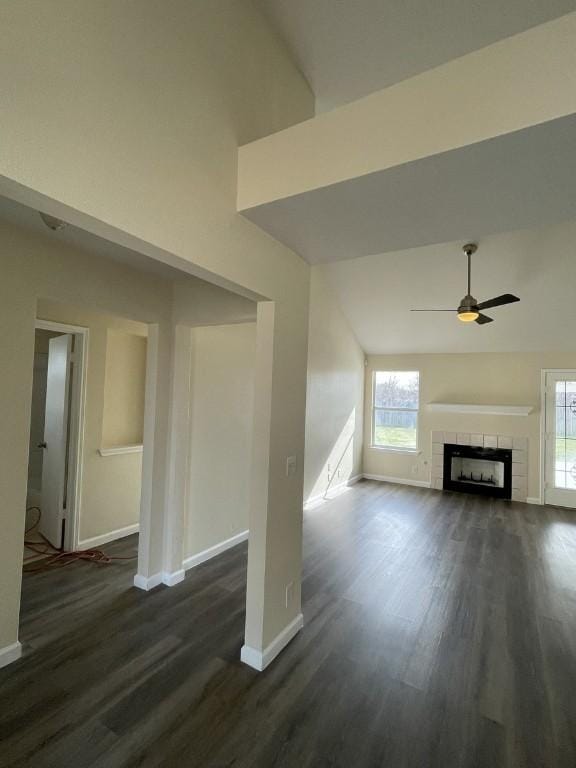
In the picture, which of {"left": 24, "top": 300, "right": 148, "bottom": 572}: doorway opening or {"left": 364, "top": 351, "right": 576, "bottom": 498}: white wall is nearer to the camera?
{"left": 24, "top": 300, "right": 148, "bottom": 572}: doorway opening

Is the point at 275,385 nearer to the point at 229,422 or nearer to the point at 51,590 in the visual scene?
the point at 229,422

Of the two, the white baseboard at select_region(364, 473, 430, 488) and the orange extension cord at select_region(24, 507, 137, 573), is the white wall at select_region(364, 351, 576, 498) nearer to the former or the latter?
the white baseboard at select_region(364, 473, 430, 488)

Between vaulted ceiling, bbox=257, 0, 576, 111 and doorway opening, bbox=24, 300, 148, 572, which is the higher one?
vaulted ceiling, bbox=257, 0, 576, 111

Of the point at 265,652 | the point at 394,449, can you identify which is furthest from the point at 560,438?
the point at 265,652

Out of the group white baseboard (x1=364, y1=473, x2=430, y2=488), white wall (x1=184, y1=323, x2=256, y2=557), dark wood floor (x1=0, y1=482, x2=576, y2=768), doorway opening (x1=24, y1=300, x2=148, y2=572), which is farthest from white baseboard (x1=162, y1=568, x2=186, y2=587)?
white baseboard (x1=364, y1=473, x2=430, y2=488)

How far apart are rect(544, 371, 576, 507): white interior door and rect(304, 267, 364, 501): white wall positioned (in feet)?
10.2

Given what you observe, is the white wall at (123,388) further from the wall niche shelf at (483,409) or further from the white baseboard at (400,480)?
the wall niche shelf at (483,409)

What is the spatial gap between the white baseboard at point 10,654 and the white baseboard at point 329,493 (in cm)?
367

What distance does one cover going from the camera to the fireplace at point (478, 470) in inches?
245

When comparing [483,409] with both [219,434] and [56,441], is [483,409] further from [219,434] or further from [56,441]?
[56,441]

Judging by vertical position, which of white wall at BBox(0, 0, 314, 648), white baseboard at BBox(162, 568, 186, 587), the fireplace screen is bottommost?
white baseboard at BBox(162, 568, 186, 587)

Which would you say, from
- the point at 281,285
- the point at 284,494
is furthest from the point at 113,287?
the point at 284,494

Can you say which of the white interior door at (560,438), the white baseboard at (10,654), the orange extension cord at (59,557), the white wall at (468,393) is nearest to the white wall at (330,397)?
the white wall at (468,393)

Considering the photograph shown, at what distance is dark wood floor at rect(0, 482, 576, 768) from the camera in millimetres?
1679
